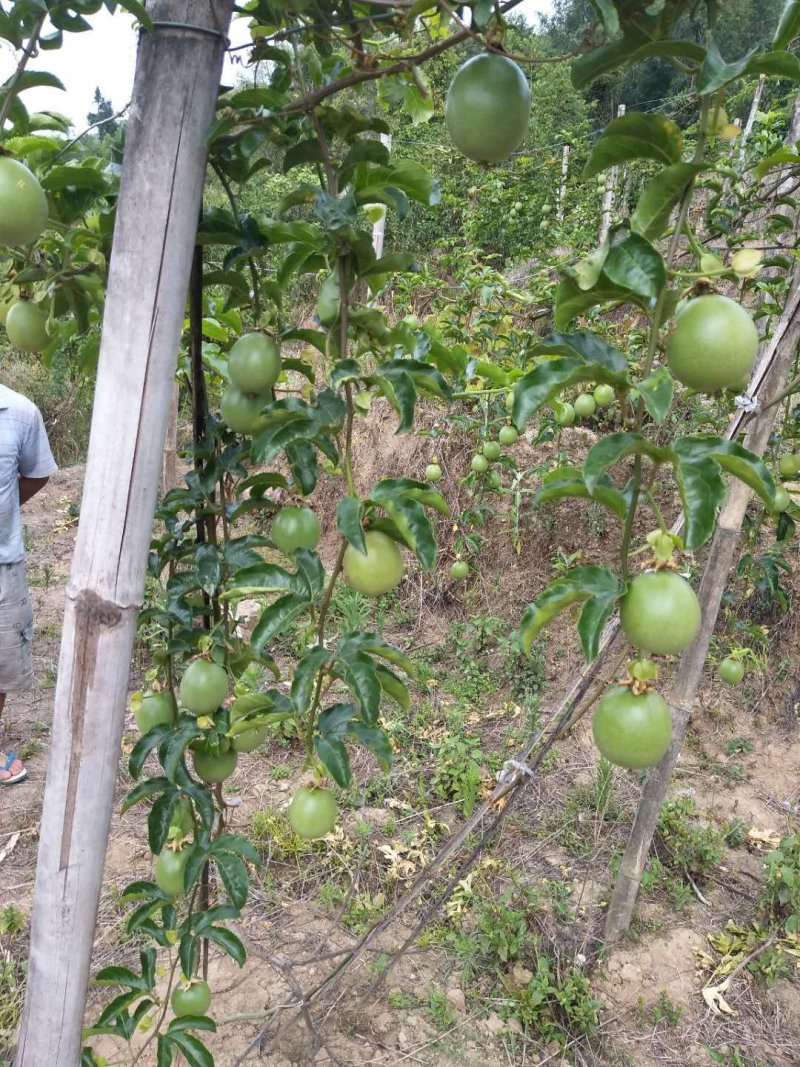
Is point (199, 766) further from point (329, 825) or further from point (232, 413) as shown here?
point (232, 413)

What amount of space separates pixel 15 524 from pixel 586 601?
113 inches

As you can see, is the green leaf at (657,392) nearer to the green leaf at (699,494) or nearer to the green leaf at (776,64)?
the green leaf at (699,494)

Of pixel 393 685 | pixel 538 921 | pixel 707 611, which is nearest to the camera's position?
pixel 393 685

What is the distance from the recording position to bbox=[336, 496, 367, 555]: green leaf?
0.86 metres

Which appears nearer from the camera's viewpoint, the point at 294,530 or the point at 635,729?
the point at 635,729

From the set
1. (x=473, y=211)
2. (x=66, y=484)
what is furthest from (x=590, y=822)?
(x=66, y=484)

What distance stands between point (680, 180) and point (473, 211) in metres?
6.47

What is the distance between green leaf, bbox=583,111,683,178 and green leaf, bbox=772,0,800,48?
0.43 feet

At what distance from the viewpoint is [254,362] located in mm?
1042

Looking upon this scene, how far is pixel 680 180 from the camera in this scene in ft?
2.46

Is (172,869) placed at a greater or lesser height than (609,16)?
lesser

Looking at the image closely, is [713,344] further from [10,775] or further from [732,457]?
[10,775]

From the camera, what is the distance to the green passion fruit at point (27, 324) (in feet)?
3.84

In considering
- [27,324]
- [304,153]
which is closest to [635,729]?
[304,153]
